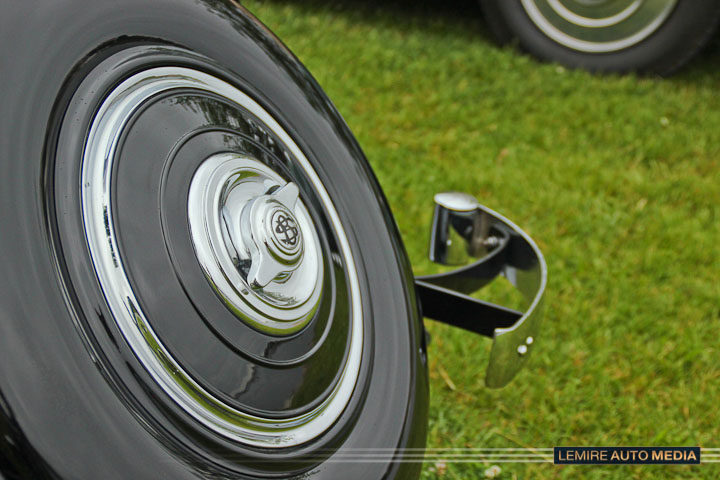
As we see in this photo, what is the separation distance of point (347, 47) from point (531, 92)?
914 mm

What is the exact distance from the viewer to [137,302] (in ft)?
2.75

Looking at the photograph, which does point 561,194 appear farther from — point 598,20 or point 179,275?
point 179,275

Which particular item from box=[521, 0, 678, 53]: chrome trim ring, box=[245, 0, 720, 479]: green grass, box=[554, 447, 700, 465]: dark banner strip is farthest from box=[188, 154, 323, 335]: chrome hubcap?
box=[521, 0, 678, 53]: chrome trim ring

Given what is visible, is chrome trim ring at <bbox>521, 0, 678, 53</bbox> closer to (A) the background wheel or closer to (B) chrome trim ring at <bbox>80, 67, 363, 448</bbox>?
(A) the background wheel

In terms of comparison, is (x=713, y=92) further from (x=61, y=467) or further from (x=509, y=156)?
(x=61, y=467)

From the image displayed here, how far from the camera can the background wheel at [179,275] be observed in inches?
29.1

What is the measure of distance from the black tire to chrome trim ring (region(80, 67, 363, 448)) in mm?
2800

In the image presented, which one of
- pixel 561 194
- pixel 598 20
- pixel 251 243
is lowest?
pixel 561 194

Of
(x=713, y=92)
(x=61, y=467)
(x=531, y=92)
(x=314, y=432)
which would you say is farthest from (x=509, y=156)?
(x=61, y=467)

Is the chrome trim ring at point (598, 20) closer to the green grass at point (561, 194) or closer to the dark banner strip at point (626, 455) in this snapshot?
the green grass at point (561, 194)

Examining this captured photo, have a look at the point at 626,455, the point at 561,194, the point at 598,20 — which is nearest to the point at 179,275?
the point at 626,455

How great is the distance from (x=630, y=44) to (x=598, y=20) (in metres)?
0.19

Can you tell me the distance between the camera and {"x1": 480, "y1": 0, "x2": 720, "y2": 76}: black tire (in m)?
3.30

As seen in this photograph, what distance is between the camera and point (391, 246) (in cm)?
136
